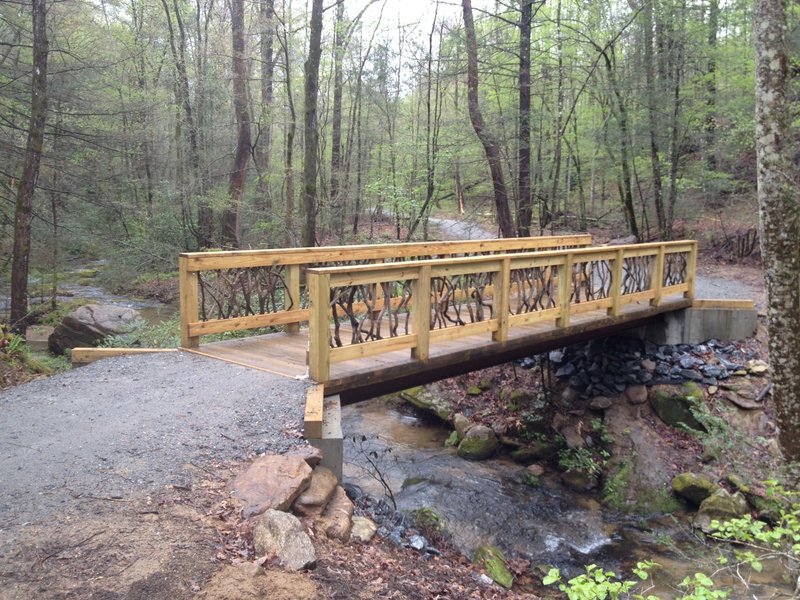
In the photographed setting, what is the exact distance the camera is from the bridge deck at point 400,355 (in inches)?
220

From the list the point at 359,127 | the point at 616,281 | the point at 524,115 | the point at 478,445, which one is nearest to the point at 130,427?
the point at 478,445

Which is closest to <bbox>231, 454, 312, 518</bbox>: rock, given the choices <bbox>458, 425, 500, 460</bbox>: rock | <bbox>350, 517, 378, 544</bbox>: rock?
<bbox>350, 517, 378, 544</bbox>: rock

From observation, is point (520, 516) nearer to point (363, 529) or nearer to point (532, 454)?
point (532, 454)

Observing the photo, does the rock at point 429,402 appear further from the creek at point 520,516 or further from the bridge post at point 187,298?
the bridge post at point 187,298

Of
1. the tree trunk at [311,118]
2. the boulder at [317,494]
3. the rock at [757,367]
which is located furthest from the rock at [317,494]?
the tree trunk at [311,118]

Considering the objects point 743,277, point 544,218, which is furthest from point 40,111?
point 743,277

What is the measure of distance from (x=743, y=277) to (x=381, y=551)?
38.6ft

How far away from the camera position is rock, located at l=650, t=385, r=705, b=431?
27.6ft

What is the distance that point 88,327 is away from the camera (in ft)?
36.6

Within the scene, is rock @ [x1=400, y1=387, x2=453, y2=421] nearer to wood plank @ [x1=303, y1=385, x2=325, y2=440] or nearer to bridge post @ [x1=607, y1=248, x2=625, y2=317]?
bridge post @ [x1=607, y1=248, x2=625, y2=317]

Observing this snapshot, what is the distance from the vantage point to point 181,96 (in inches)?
781

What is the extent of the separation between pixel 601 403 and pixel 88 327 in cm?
935

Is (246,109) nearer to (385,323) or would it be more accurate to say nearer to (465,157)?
(465,157)

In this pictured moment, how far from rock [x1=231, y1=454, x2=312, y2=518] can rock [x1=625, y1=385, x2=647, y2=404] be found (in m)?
6.61
